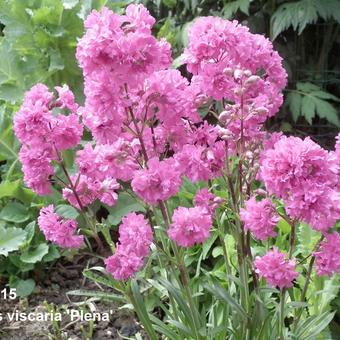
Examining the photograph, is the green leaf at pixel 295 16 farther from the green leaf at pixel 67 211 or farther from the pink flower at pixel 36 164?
the pink flower at pixel 36 164

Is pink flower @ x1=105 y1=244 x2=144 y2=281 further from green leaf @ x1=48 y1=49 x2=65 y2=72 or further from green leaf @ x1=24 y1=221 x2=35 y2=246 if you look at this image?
green leaf @ x1=48 y1=49 x2=65 y2=72

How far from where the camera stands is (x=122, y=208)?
9.03ft

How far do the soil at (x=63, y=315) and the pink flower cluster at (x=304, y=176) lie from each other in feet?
4.15

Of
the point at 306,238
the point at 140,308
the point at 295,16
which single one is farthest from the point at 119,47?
the point at 295,16

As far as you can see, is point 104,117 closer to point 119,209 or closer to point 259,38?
point 259,38

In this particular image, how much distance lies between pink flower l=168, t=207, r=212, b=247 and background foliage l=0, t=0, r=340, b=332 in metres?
0.72

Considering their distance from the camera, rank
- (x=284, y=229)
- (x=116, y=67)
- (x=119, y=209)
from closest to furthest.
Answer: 1. (x=116, y=67)
2. (x=284, y=229)
3. (x=119, y=209)

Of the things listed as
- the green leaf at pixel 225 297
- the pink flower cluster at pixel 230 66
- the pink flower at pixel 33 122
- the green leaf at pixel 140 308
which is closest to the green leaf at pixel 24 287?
the green leaf at pixel 140 308

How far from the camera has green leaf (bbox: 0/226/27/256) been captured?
2480mm

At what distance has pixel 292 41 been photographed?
153 inches

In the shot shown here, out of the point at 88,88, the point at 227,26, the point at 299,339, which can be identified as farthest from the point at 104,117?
the point at 299,339

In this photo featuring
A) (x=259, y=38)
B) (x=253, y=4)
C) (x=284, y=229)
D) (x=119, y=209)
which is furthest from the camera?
(x=253, y=4)

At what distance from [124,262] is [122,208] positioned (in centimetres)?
130

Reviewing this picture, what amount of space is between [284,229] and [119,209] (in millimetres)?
801
